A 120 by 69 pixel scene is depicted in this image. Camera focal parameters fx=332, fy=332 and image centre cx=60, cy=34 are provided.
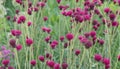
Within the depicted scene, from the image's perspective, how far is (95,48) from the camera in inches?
114

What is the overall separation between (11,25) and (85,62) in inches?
47.5

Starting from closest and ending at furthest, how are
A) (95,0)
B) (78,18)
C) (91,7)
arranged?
(78,18) → (91,7) → (95,0)

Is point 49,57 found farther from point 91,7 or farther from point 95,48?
point 95,48

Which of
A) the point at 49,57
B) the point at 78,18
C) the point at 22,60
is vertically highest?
the point at 78,18

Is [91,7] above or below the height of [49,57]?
above

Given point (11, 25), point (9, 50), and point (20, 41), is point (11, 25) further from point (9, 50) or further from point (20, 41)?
point (9, 50)

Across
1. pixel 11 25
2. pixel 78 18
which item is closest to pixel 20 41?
pixel 11 25

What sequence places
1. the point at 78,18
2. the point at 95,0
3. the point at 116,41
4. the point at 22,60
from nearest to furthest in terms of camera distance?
the point at 78,18
the point at 95,0
the point at 22,60
the point at 116,41

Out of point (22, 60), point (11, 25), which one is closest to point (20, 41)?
point (22, 60)

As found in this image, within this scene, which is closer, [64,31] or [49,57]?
[49,57]

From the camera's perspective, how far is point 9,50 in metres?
2.68

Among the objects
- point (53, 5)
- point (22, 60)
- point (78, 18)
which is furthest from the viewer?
point (53, 5)

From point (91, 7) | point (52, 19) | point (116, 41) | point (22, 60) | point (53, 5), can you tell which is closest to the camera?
point (91, 7)

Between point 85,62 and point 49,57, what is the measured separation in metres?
0.41
